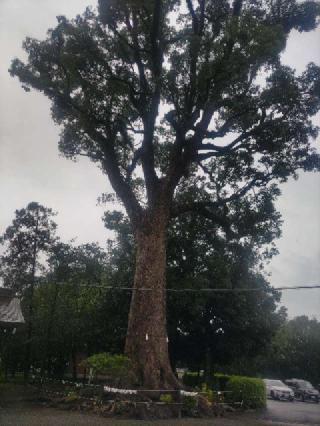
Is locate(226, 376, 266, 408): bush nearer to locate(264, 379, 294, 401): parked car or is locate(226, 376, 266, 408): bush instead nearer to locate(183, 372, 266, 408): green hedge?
locate(183, 372, 266, 408): green hedge

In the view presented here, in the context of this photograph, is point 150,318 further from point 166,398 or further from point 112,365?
point 166,398

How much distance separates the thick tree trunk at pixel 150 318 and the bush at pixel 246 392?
4769mm

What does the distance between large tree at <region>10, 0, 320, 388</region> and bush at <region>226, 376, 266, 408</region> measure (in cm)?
494

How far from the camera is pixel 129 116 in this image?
1989 centimetres

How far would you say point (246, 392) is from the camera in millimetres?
19469

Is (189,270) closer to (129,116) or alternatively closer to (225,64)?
(129,116)

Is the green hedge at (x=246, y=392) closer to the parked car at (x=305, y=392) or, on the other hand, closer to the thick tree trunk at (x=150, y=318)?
the thick tree trunk at (x=150, y=318)

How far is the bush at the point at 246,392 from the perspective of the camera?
19156mm

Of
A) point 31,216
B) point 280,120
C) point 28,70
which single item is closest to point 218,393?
point 280,120

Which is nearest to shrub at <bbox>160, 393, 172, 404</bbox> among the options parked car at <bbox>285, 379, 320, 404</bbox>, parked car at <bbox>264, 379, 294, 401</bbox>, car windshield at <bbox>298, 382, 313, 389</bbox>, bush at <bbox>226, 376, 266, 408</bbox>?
bush at <bbox>226, 376, 266, 408</bbox>

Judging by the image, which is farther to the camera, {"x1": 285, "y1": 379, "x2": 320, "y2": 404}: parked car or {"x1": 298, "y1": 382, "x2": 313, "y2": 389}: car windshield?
{"x1": 298, "y1": 382, "x2": 313, "y2": 389}: car windshield

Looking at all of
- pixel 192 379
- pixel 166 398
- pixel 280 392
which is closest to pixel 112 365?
pixel 166 398

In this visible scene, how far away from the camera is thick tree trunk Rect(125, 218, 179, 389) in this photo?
15.5 metres

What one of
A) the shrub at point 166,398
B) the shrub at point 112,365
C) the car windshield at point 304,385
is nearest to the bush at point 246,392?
the shrub at point 166,398
